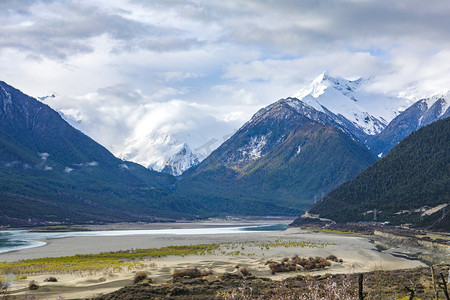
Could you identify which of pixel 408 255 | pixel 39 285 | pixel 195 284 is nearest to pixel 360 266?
pixel 408 255

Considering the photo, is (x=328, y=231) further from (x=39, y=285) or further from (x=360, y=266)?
(x=39, y=285)

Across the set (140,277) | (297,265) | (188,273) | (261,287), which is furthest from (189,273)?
(297,265)

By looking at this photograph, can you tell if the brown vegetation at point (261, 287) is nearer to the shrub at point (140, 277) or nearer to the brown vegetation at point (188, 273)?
the brown vegetation at point (188, 273)

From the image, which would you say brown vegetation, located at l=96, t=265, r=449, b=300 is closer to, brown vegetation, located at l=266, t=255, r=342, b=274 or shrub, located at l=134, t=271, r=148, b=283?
shrub, located at l=134, t=271, r=148, b=283

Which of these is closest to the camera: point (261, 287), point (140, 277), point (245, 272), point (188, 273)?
point (261, 287)

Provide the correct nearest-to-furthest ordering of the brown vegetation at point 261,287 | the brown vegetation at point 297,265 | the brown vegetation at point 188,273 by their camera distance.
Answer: the brown vegetation at point 261,287
the brown vegetation at point 188,273
the brown vegetation at point 297,265

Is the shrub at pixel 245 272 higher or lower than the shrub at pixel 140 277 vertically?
lower

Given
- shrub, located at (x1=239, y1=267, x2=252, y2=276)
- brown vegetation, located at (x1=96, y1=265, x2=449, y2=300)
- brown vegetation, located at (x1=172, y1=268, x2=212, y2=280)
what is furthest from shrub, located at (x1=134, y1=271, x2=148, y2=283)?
shrub, located at (x1=239, y1=267, x2=252, y2=276)

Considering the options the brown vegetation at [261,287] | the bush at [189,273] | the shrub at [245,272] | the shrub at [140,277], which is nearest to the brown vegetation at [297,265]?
the shrub at [245,272]

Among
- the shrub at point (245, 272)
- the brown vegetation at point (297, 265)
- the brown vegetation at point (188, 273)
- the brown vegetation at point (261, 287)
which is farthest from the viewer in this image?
the brown vegetation at point (297, 265)

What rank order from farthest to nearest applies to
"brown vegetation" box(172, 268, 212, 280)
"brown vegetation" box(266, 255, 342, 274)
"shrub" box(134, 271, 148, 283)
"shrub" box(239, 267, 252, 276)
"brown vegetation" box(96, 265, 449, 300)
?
1. "brown vegetation" box(266, 255, 342, 274)
2. "shrub" box(239, 267, 252, 276)
3. "brown vegetation" box(172, 268, 212, 280)
4. "shrub" box(134, 271, 148, 283)
5. "brown vegetation" box(96, 265, 449, 300)

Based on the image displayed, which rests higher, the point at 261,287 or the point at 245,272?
the point at 245,272

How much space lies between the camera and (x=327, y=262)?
248 ft

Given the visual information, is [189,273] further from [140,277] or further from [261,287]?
[261,287]
